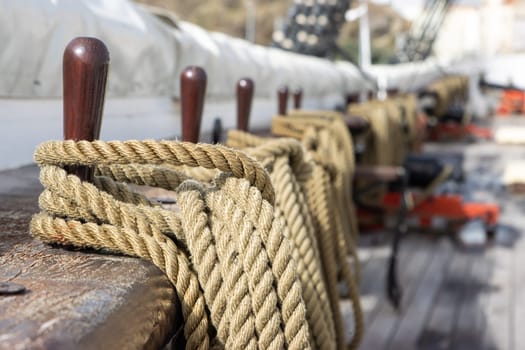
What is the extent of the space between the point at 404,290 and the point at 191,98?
1.89 metres

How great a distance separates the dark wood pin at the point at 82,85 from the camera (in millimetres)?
661

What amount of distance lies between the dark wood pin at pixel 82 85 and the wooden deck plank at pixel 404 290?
1.66 meters

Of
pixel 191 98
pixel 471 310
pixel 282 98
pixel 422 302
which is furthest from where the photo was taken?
pixel 422 302

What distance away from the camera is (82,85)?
67 centimetres

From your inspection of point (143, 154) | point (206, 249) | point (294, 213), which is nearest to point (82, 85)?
point (143, 154)

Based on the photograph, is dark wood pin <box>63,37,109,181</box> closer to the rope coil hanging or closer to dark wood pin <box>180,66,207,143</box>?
dark wood pin <box>180,66,207,143</box>

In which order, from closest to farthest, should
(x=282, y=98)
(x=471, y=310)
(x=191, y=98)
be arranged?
(x=191, y=98) → (x=282, y=98) → (x=471, y=310)

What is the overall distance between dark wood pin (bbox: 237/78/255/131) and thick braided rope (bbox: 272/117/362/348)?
175 millimetres

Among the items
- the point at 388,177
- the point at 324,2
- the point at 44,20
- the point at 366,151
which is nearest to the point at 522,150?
the point at 324,2

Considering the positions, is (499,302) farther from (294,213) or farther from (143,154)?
(143,154)

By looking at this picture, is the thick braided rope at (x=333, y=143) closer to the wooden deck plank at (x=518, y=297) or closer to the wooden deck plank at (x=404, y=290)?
the wooden deck plank at (x=404, y=290)

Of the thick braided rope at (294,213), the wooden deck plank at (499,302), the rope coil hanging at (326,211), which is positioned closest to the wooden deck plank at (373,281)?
the wooden deck plank at (499,302)

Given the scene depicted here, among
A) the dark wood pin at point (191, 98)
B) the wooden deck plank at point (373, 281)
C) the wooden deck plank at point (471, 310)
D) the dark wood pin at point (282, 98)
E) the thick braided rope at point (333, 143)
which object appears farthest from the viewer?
the wooden deck plank at point (373, 281)

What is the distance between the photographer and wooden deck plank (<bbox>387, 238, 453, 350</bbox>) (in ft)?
7.25
